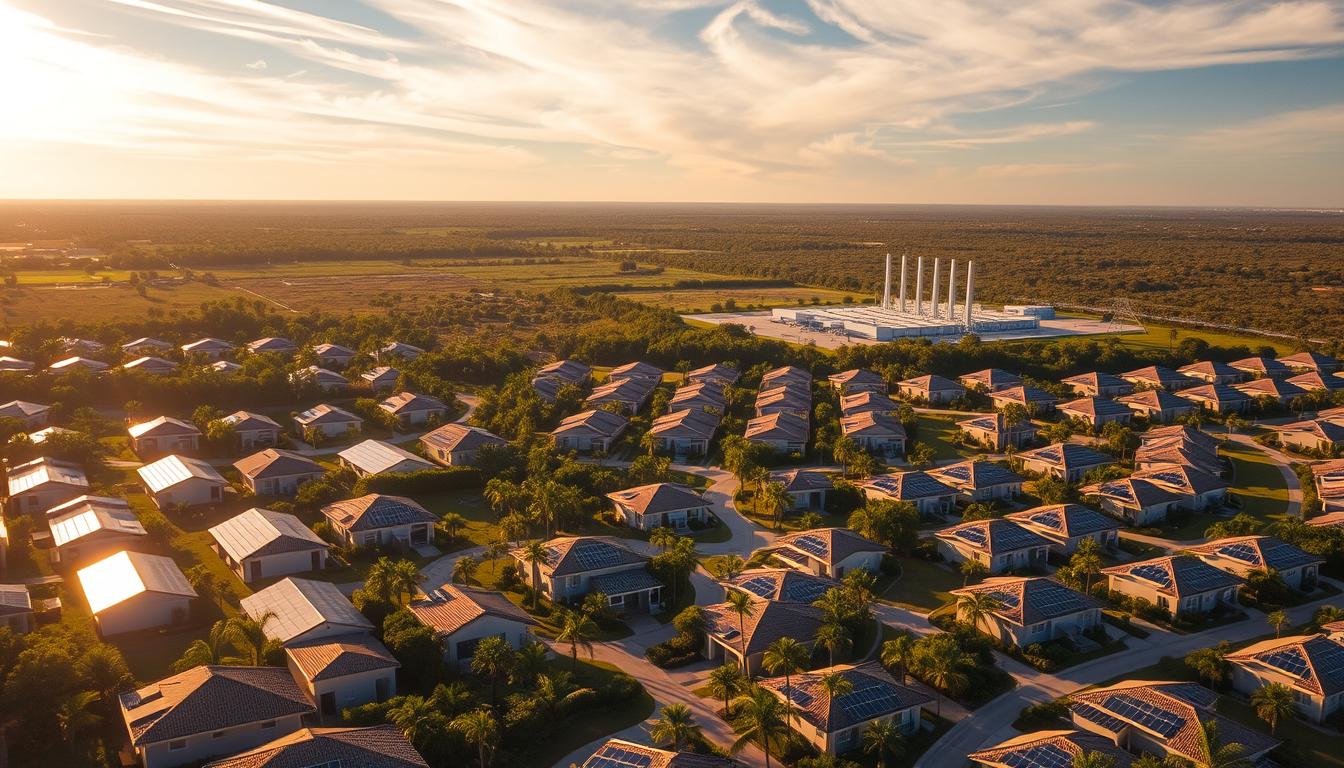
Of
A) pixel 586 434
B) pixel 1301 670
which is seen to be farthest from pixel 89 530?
pixel 1301 670

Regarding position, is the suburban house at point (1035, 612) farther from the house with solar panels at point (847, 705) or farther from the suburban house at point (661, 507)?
the suburban house at point (661, 507)

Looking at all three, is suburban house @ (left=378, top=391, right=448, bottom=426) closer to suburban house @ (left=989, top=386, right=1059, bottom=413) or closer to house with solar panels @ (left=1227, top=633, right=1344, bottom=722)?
suburban house @ (left=989, top=386, right=1059, bottom=413)

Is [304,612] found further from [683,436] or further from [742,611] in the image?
[683,436]

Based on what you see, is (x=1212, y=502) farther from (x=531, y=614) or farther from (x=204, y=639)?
(x=204, y=639)

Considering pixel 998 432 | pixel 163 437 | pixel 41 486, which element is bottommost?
pixel 998 432

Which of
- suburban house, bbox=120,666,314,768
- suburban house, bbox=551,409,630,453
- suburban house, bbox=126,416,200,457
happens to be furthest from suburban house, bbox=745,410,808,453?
suburban house, bbox=126,416,200,457

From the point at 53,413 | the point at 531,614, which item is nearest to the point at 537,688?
the point at 531,614

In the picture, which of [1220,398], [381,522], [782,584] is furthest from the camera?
[1220,398]

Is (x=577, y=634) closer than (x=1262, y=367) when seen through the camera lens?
Yes
